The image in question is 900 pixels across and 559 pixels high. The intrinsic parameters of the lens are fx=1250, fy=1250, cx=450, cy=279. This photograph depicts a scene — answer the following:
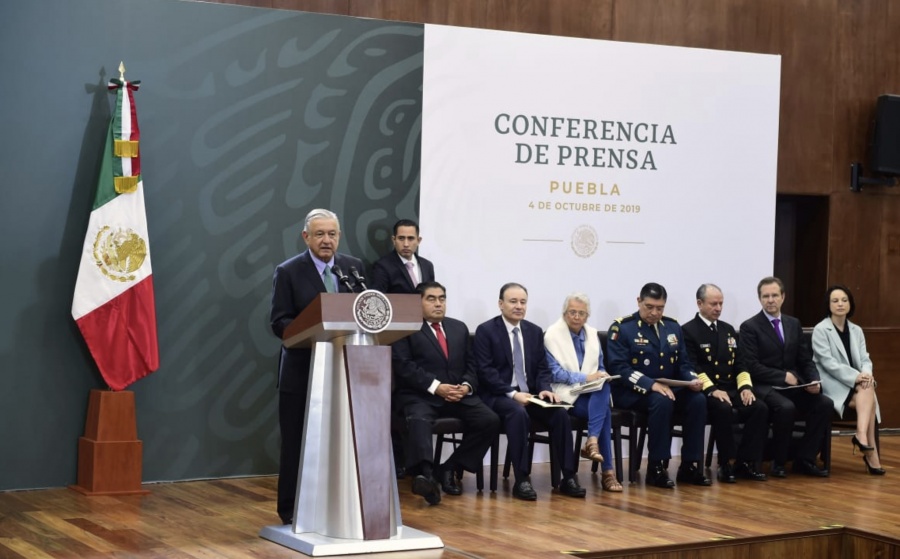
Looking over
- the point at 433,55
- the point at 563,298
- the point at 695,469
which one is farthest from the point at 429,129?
the point at 695,469

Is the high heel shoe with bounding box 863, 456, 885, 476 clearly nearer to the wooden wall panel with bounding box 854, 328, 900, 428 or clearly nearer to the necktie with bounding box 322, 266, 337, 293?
the wooden wall panel with bounding box 854, 328, 900, 428

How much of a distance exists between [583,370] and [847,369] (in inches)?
71.8

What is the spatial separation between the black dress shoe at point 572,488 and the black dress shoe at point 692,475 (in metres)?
0.81

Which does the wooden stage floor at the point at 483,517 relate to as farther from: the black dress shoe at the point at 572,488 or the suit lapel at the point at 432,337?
Result: the suit lapel at the point at 432,337

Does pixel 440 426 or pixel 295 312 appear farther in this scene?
pixel 440 426

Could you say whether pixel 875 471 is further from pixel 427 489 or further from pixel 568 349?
pixel 427 489

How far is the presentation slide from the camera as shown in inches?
301

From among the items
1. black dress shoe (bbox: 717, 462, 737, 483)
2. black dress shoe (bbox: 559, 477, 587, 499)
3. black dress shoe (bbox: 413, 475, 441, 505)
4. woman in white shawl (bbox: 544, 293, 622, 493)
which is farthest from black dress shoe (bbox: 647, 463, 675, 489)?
black dress shoe (bbox: 413, 475, 441, 505)

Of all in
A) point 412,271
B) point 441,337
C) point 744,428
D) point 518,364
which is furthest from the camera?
point 744,428

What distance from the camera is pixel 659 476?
7.10 meters

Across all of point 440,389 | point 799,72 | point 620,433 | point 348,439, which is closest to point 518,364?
point 440,389

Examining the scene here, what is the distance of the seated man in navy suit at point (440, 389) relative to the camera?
656 centimetres

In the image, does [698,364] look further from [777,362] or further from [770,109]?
[770,109]

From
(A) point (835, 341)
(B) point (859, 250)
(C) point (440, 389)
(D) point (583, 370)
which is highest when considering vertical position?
(B) point (859, 250)
